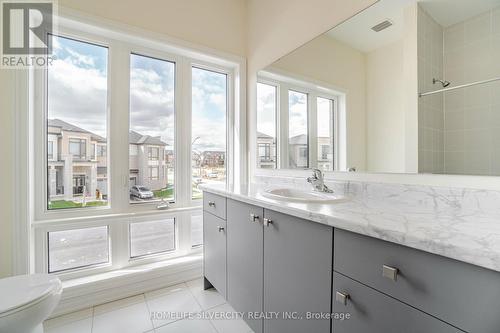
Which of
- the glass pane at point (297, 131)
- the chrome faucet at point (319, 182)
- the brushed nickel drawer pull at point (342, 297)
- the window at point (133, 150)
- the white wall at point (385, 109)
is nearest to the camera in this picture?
the brushed nickel drawer pull at point (342, 297)

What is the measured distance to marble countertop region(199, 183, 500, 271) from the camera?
53 centimetres

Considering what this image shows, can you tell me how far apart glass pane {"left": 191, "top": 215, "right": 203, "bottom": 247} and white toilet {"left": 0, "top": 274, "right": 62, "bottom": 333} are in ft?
3.59

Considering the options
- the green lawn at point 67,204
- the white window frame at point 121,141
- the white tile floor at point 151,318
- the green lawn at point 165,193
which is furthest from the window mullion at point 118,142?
the white tile floor at point 151,318

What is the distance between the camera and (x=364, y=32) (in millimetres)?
1321

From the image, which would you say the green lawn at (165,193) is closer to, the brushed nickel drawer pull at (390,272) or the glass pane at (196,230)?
the glass pane at (196,230)

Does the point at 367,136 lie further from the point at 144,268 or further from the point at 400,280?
the point at 144,268

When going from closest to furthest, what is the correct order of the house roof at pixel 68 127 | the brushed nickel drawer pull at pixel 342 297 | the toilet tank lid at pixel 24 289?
the brushed nickel drawer pull at pixel 342 297 < the toilet tank lid at pixel 24 289 < the house roof at pixel 68 127

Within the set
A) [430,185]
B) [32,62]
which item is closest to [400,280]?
[430,185]

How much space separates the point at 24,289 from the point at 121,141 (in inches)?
42.4

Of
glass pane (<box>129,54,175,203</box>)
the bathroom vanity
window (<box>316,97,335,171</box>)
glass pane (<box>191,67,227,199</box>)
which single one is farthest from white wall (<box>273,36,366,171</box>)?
glass pane (<box>129,54,175,203</box>)

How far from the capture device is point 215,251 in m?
1.67

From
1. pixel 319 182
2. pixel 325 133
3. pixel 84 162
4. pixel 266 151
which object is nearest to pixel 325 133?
pixel 325 133

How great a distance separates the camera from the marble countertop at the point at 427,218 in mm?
526

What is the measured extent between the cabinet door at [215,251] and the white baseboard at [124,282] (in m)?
Result: 0.26
